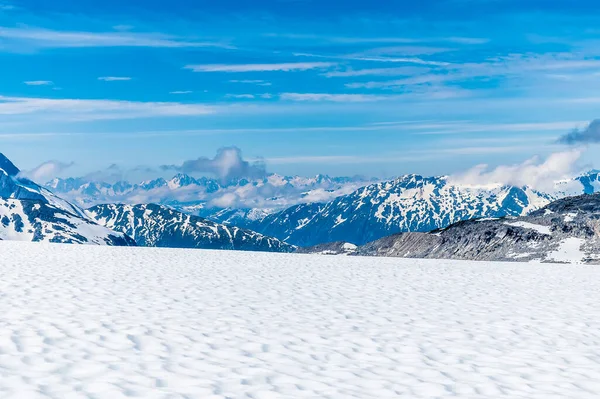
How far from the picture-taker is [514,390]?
11.9 m

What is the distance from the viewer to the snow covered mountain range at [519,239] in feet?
300

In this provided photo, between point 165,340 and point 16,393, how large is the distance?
504 cm

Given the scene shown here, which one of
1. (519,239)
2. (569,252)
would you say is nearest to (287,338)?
(569,252)

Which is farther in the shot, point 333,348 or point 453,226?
point 453,226

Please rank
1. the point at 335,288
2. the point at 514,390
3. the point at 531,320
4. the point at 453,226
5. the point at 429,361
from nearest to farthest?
the point at 514,390, the point at 429,361, the point at 531,320, the point at 335,288, the point at 453,226

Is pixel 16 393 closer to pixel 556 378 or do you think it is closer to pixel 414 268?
pixel 556 378

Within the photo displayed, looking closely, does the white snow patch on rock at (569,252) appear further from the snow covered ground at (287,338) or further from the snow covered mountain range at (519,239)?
the snow covered ground at (287,338)

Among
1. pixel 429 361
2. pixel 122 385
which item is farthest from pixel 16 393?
pixel 429 361

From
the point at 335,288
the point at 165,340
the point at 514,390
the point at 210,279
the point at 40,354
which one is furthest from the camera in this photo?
the point at 210,279

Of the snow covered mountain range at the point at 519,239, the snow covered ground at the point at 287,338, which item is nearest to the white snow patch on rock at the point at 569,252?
the snow covered mountain range at the point at 519,239

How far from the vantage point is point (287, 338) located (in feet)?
52.3

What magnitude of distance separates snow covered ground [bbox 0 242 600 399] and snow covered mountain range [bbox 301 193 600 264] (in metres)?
66.8

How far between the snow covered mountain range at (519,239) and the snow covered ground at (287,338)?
66783 mm

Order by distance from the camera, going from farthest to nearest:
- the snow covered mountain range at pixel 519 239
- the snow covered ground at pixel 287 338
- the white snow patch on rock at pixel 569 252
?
1. the snow covered mountain range at pixel 519 239
2. the white snow patch on rock at pixel 569 252
3. the snow covered ground at pixel 287 338
